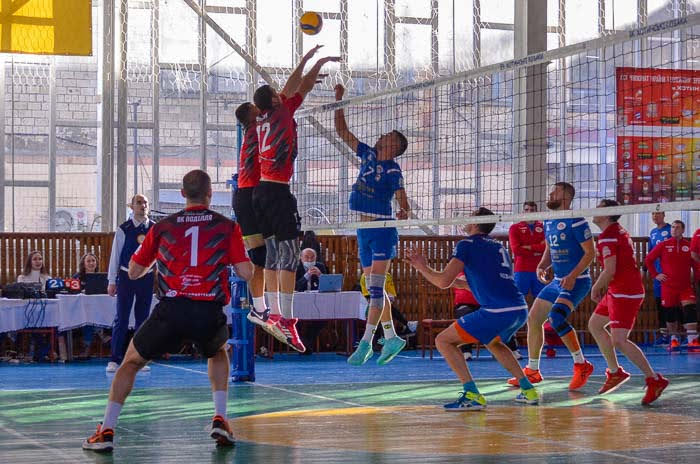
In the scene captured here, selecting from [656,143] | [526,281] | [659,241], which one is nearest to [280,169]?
[526,281]

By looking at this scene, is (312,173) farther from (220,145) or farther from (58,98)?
(58,98)

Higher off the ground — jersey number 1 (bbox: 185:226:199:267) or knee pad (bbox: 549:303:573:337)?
jersey number 1 (bbox: 185:226:199:267)

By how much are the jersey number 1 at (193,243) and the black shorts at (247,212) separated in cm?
262

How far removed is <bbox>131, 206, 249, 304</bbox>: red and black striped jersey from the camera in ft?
26.6

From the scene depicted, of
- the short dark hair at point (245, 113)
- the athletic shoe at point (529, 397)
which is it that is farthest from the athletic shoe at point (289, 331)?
the athletic shoe at point (529, 397)

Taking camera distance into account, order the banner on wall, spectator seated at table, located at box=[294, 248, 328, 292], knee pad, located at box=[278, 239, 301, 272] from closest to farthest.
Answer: knee pad, located at box=[278, 239, 301, 272]
spectator seated at table, located at box=[294, 248, 328, 292]
the banner on wall

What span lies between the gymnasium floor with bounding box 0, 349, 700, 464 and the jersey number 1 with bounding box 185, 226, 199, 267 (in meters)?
1.31

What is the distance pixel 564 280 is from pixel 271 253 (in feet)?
11.6

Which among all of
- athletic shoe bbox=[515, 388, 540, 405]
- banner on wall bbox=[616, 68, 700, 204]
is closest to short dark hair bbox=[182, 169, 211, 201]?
athletic shoe bbox=[515, 388, 540, 405]

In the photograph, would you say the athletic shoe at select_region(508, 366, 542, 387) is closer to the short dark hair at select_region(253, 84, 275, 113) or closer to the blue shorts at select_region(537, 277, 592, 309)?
the blue shorts at select_region(537, 277, 592, 309)

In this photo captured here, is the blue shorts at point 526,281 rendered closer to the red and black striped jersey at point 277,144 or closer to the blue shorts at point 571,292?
the blue shorts at point 571,292

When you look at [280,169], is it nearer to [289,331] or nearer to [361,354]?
[289,331]

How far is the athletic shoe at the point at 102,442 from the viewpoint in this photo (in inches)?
312

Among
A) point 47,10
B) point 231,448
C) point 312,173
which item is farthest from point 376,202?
point 312,173
